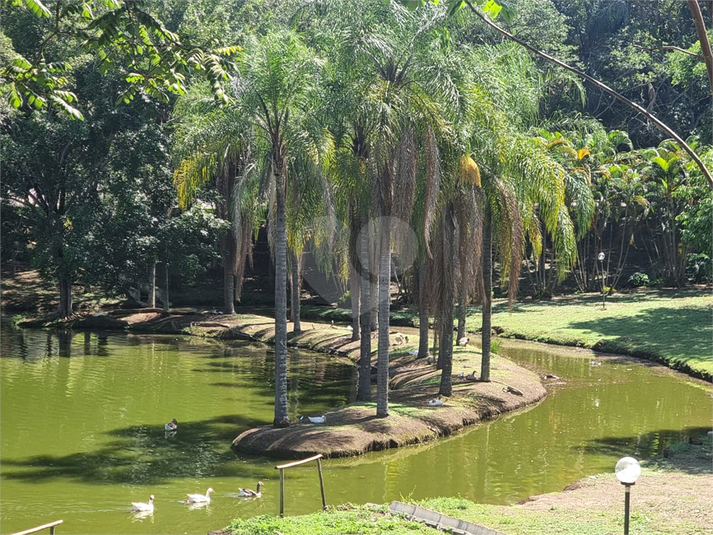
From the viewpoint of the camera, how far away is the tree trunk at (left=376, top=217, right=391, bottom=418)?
20898 millimetres

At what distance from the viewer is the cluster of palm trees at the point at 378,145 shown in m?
20.0

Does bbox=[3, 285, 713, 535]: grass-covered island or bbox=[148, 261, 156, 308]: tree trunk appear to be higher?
bbox=[148, 261, 156, 308]: tree trunk

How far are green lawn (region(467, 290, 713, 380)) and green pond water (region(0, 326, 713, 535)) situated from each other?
159cm

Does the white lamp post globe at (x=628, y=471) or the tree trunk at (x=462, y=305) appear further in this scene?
the tree trunk at (x=462, y=305)

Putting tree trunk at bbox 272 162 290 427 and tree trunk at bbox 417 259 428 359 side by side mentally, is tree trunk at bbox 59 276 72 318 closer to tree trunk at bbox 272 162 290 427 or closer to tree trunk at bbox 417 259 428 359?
tree trunk at bbox 417 259 428 359

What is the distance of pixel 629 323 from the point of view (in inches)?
1545

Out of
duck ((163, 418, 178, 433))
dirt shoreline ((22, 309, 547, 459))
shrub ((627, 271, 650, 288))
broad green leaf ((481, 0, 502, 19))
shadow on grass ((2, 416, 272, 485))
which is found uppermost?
Answer: broad green leaf ((481, 0, 502, 19))

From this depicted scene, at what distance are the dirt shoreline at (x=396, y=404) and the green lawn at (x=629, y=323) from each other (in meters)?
5.63

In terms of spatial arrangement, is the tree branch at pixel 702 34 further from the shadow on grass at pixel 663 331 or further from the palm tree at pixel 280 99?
the shadow on grass at pixel 663 331

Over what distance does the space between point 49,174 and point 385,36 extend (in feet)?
90.2

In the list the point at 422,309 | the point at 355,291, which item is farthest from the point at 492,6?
the point at 355,291

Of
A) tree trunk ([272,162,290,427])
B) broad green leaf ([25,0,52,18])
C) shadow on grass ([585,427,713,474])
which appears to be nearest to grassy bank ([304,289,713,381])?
shadow on grass ([585,427,713,474])

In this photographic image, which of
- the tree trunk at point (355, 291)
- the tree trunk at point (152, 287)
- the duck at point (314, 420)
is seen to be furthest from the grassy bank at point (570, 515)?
the tree trunk at point (152, 287)

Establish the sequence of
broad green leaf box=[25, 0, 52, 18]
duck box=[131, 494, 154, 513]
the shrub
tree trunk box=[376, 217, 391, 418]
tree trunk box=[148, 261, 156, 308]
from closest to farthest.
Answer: broad green leaf box=[25, 0, 52, 18]
duck box=[131, 494, 154, 513]
tree trunk box=[376, 217, 391, 418]
tree trunk box=[148, 261, 156, 308]
the shrub
